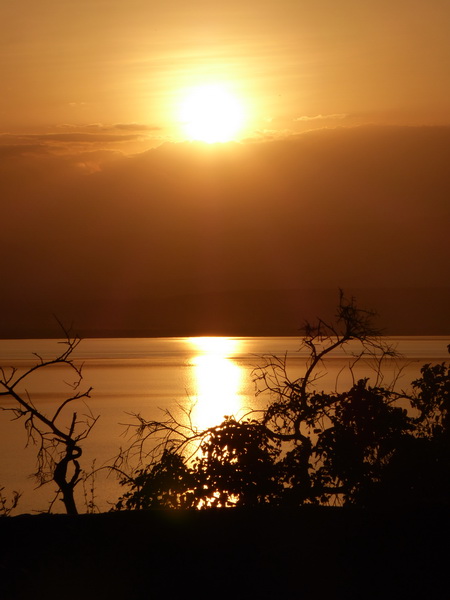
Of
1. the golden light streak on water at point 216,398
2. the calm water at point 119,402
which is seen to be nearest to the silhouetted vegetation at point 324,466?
the calm water at point 119,402

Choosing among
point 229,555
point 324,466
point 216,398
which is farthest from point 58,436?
point 216,398

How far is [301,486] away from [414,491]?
4.61ft

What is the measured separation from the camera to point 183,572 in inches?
312

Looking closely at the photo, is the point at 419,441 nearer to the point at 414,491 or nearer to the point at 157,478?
the point at 414,491

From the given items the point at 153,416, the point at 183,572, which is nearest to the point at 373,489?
the point at 183,572

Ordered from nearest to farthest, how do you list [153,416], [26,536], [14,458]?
[26,536]
[14,458]
[153,416]

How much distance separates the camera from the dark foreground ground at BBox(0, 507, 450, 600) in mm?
7680

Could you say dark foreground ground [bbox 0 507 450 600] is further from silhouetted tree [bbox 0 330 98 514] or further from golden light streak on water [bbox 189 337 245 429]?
golden light streak on water [bbox 189 337 245 429]

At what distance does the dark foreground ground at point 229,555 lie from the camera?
302 inches

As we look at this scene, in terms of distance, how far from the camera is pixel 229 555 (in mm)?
8164

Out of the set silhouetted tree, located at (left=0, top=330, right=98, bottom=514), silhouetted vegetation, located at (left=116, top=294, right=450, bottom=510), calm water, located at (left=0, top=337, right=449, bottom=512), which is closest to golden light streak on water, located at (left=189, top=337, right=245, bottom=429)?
calm water, located at (left=0, top=337, right=449, bottom=512)

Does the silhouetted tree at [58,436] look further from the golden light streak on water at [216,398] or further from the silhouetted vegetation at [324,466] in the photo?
the golden light streak on water at [216,398]

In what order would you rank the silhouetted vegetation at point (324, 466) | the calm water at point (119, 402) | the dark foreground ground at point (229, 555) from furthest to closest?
the calm water at point (119, 402) < the silhouetted vegetation at point (324, 466) < the dark foreground ground at point (229, 555)

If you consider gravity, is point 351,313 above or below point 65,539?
above
